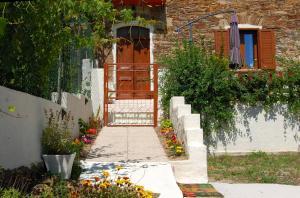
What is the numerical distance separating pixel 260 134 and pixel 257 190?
13.8ft

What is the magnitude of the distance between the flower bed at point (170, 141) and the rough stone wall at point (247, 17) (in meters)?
4.62

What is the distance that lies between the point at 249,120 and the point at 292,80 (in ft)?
4.82

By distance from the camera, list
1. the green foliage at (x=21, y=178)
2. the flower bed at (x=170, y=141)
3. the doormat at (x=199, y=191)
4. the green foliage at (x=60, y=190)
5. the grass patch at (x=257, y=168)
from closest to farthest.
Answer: the green foliage at (x=21, y=178)
the green foliage at (x=60, y=190)
the doormat at (x=199, y=191)
the grass patch at (x=257, y=168)
the flower bed at (x=170, y=141)

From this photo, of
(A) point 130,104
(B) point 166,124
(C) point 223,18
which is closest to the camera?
(B) point 166,124

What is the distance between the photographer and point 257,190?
21.7ft

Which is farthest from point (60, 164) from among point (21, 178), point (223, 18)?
point (223, 18)

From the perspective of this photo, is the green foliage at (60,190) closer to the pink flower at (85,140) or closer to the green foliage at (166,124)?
the pink flower at (85,140)

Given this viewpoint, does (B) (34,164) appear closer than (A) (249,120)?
Yes

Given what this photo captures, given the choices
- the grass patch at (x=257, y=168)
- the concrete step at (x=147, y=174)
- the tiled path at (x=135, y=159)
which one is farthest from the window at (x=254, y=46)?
the concrete step at (x=147, y=174)

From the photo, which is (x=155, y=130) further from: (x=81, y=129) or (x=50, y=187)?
(x=50, y=187)

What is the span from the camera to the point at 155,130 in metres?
10.9

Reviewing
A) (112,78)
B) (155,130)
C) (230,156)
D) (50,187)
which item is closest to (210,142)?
(230,156)

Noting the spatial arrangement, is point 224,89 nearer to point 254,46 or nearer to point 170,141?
point 170,141

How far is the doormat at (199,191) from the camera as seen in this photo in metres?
5.77
